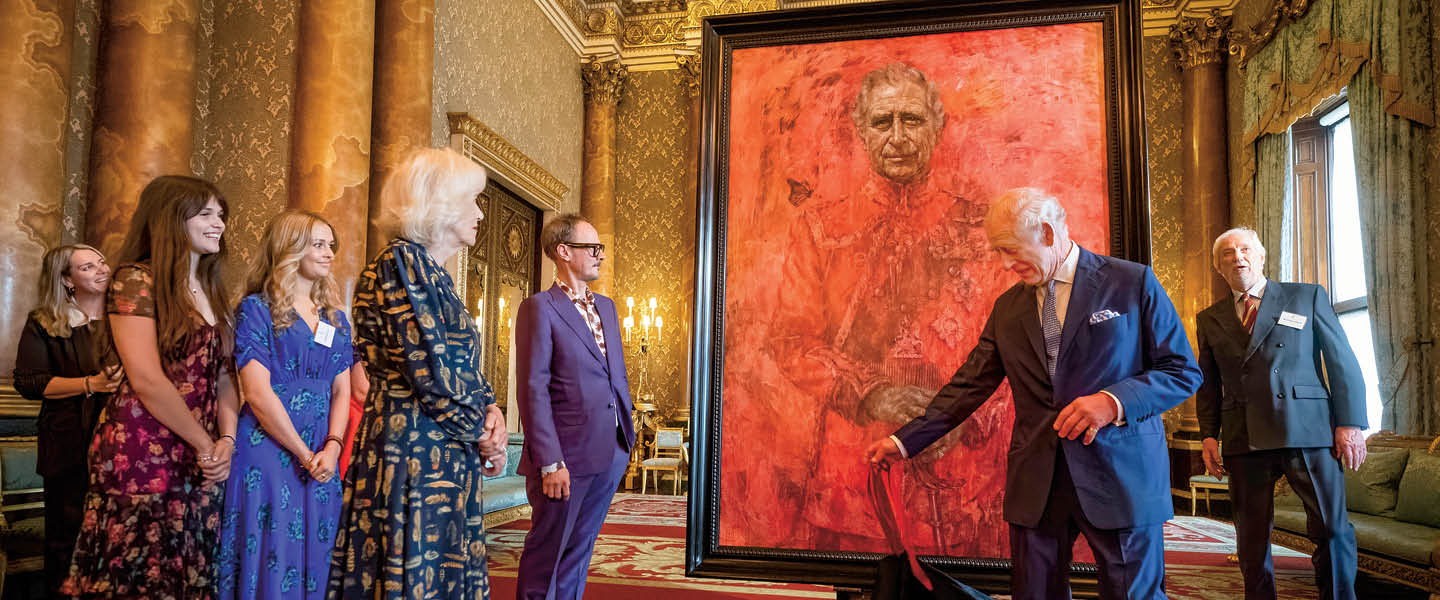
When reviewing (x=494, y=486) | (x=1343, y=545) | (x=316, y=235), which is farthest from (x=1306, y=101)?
(x=316, y=235)

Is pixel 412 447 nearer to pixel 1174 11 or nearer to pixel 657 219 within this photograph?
pixel 657 219

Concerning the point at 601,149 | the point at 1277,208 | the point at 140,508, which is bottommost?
the point at 140,508

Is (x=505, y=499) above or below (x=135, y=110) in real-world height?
below

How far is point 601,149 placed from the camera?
428 inches

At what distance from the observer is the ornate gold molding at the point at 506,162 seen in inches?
294

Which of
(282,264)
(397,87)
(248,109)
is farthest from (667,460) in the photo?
(282,264)

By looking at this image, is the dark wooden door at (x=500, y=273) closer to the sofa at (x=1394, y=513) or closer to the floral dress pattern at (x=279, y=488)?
the floral dress pattern at (x=279, y=488)

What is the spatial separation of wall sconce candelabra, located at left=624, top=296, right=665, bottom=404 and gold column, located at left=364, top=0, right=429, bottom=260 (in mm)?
4423

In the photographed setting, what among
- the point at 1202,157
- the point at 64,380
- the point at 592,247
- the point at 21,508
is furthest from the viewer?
the point at 1202,157

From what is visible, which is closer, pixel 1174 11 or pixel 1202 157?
pixel 1202 157

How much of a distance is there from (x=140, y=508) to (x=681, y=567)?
9.90 feet

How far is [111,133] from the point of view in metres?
4.62

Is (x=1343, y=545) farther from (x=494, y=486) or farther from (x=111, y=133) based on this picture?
(x=111, y=133)

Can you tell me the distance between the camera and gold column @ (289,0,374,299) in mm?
5504
